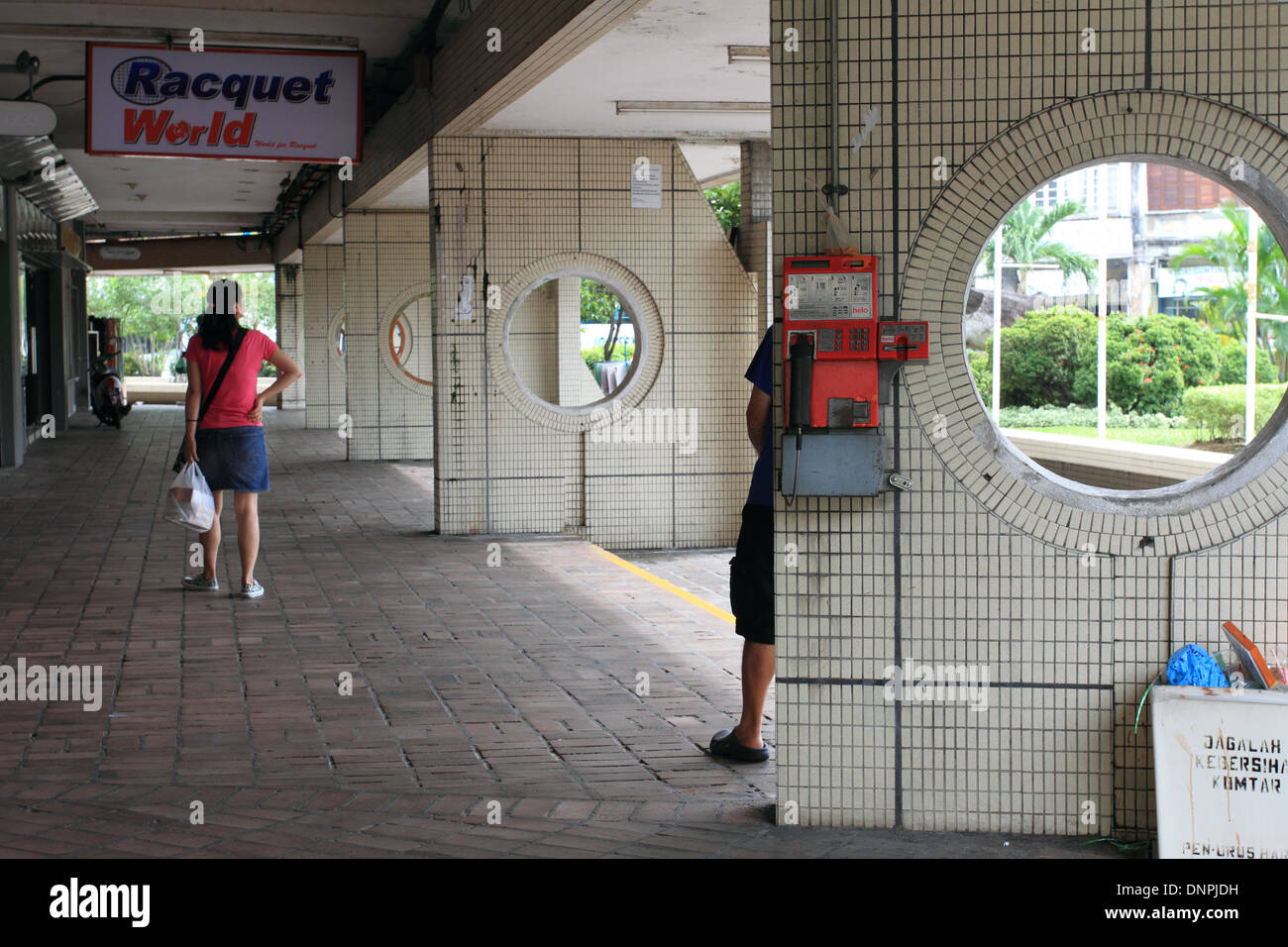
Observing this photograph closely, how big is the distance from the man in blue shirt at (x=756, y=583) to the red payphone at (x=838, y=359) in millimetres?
491

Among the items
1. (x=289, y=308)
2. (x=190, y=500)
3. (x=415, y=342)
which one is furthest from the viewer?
(x=289, y=308)

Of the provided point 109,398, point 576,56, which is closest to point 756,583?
point 576,56

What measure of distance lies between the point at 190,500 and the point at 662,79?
400 cm

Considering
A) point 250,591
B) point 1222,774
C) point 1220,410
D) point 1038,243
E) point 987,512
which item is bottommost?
point 250,591

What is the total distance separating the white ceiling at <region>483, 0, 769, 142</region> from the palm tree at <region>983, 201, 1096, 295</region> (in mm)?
20061

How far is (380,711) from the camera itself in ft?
17.6

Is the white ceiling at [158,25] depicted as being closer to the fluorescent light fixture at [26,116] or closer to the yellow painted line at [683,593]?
the fluorescent light fixture at [26,116]

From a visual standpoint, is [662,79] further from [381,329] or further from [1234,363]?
[1234,363]

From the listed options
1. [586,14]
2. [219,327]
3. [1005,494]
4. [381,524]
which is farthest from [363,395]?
[1005,494]

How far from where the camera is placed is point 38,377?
21516mm

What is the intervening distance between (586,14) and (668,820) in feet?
12.8

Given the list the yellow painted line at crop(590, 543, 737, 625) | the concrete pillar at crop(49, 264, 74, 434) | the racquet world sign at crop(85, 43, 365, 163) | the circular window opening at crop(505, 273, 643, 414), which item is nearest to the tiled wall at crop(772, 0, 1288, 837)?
the yellow painted line at crop(590, 543, 737, 625)

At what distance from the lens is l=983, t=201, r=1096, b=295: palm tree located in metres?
29.5

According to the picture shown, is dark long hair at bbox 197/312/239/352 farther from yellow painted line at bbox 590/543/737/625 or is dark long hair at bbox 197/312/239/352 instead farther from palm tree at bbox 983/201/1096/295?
palm tree at bbox 983/201/1096/295
